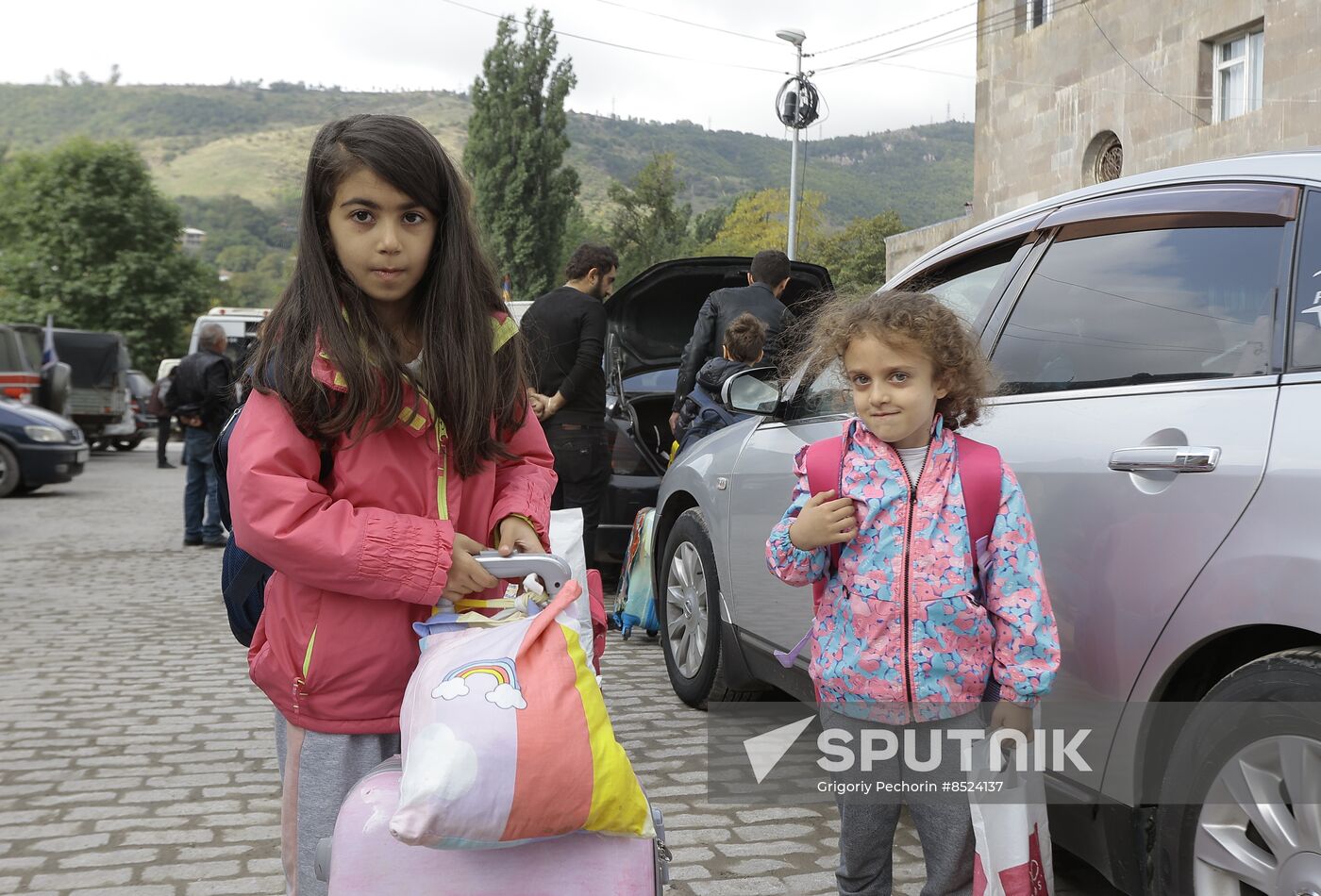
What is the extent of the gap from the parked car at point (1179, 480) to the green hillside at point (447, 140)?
58787 mm

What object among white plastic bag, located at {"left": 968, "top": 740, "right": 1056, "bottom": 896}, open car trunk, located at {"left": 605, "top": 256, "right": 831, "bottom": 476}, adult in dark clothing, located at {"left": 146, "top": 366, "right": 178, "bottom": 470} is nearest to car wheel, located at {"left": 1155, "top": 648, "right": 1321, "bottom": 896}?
white plastic bag, located at {"left": 968, "top": 740, "right": 1056, "bottom": 896}

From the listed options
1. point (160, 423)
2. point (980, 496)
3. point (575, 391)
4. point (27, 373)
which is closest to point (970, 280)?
point (980, 496)

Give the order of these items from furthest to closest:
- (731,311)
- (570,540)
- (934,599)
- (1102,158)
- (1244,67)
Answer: (1102,158) → (1244,67) → (731,311) → (934,599) → (570,540)

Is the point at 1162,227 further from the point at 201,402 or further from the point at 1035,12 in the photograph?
the point at 1035,12

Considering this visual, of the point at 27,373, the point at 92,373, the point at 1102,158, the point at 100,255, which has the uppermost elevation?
the point at 1102,158

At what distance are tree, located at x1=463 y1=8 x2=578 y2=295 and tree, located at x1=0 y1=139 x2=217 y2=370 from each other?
12.7 meters

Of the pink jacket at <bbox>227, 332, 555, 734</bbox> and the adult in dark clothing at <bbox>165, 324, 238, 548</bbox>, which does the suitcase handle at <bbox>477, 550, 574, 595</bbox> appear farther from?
the adult in dark clothing at <bbox>165, 324, 238, 548</bbox>

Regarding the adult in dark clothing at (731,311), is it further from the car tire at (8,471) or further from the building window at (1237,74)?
the building window at (1237,74)

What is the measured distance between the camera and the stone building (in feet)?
60.1

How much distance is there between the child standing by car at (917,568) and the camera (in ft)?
7.68

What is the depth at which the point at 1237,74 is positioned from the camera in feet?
67.2

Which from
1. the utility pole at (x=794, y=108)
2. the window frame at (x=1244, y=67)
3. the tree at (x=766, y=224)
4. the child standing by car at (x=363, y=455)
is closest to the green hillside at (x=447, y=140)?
the tree at (x=766, y=224)

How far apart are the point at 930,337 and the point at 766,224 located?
46.8 m

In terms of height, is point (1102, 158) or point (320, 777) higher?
point (1102, 158)
